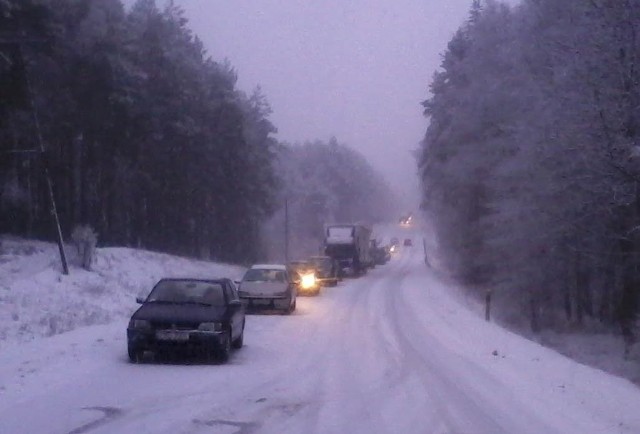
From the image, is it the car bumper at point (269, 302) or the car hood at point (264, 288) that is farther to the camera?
the car hood at point (264, 288)

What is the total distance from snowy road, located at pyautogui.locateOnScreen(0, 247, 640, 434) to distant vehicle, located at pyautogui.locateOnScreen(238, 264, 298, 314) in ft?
23.7

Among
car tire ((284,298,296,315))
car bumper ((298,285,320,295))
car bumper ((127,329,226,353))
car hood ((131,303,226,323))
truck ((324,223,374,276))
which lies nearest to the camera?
car bumper ((127,329,226,353))

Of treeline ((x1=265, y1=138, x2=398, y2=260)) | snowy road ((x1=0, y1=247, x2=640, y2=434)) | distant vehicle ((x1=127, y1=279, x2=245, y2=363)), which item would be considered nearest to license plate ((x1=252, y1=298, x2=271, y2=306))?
snowy road ((x1=0, y1=247, x2=640, y2=434))

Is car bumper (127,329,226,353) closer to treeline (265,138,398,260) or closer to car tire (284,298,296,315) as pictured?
car tire (284,298,296,315)

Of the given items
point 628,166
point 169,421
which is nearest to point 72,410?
point 169,421

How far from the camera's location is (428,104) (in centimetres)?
6134

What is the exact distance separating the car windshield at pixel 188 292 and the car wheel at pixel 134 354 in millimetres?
1520

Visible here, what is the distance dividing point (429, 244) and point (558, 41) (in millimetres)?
108979

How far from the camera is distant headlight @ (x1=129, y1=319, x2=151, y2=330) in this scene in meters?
15.6

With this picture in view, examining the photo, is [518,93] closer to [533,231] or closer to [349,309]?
[533,231]

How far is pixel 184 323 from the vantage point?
51.9 ft

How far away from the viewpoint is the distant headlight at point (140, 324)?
614 inches

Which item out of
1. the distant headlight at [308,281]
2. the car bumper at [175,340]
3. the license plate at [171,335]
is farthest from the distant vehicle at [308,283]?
the license plate at [171,335]

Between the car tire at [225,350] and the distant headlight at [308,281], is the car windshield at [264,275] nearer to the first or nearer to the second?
the distant headlight at [308,281]
